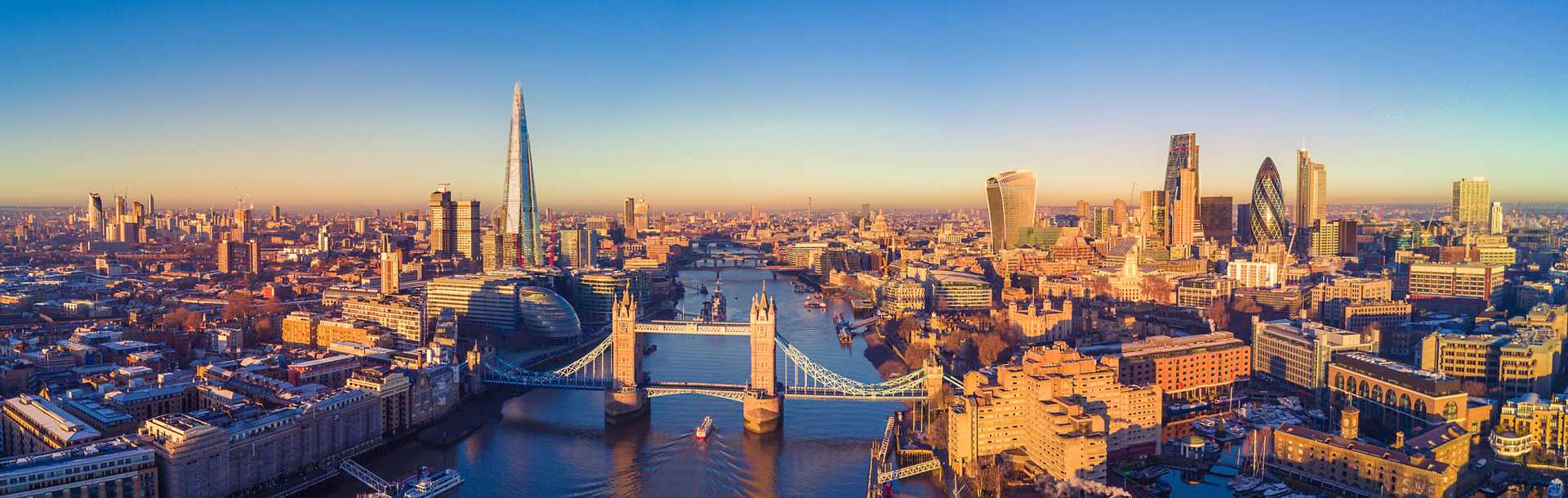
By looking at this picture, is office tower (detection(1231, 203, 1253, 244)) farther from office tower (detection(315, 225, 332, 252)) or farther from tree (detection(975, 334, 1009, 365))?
office tower (detection(315, 225, 332, 252))

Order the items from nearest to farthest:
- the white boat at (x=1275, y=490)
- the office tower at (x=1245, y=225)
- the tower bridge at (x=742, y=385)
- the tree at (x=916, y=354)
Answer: the white boat at (x=1275, y=490) → the tower bridge at (x=742, y=385) → the tree at (x=916, y=354) → the office tower at (x=1245, y=225)

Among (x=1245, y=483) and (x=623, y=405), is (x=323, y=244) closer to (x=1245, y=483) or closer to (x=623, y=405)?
(x=623, y=405)

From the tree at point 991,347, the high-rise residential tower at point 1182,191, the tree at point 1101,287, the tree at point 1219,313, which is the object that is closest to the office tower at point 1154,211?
the high-rise residential tower at point 1182,191

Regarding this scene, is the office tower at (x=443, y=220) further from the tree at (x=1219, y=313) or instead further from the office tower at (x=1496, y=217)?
the office tower at (x=1496, y=217)

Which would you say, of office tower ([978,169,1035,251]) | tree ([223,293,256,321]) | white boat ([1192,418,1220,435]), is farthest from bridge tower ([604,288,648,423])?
office tower ([978,169,1035,251])

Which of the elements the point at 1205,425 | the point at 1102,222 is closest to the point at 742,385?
the point at 1205,425

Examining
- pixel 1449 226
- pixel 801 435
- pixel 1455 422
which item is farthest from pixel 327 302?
pixel 1449 226

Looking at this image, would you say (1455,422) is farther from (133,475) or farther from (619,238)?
(619,238)
